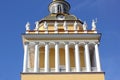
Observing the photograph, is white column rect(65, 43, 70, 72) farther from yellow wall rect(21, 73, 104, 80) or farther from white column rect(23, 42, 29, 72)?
white column rect(23, 42, 29, 72)

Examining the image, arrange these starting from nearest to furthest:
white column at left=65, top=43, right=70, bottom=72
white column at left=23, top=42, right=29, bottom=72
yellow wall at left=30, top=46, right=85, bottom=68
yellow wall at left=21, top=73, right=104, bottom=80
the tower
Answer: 1. yellow wall at left=21, top=73, right=104, bottom=80
2. the tower
3. white column at left=23, top=42, right=29, bottom=72
4. white column at left=65, top=43, right=70, bottom=72
5. yellow wall at left=30, top=46, right=85, bottom=68

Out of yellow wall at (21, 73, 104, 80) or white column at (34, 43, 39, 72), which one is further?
white column at (34, 43, 39, 72)

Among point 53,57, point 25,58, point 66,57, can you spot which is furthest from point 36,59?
point 66,57

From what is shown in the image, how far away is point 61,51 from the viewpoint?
4078 cm

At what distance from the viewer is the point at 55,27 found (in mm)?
41625

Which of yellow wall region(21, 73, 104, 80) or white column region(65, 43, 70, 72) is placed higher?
white column region(65, 43, 70, 72)

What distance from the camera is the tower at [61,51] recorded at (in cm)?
3784

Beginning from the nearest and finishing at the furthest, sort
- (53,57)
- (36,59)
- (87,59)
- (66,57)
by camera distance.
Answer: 1. (36,59)
2. (87,59)
3. (66,57)
4. (53,57)

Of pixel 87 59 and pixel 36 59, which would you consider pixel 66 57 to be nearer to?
pixel 87 59

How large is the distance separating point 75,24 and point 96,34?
285 cm

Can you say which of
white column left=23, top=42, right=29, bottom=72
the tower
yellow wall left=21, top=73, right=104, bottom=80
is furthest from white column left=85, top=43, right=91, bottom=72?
white column left=23, top=42, right=29, bottom=72

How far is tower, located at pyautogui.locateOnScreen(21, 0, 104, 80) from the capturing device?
3784 cm

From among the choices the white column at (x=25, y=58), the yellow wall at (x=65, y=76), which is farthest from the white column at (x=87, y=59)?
the white column at (x=25, y=58)

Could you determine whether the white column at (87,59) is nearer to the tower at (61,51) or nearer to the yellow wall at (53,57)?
the tower at (61,51)
